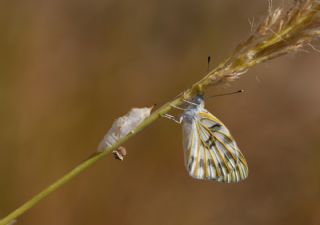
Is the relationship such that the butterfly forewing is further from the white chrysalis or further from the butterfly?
the white chrysalis

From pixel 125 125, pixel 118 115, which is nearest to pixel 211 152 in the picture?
pixel 125 125

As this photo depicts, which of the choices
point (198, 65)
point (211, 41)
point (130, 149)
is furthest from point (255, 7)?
point (130, 149)

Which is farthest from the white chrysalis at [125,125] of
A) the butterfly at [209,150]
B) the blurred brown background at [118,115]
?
the blurred brown background at [118,115]

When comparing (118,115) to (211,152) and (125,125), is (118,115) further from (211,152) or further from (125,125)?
(125,125)

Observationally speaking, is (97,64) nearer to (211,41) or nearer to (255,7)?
(211,41)

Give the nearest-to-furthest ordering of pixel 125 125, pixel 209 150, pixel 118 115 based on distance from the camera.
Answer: pixel 125 125
pixel 209 150
pixel 118 115

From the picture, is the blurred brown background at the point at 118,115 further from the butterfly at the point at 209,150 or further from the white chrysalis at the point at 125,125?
the white chrysalis at the point at 125,125
